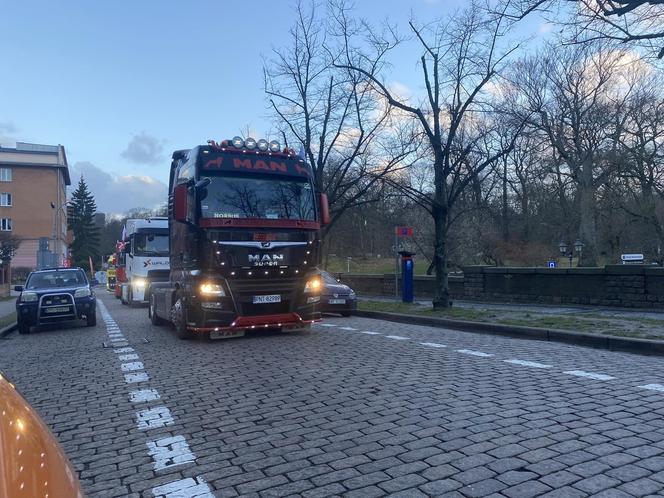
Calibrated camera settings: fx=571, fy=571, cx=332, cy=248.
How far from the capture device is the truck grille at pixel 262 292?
1038 cm

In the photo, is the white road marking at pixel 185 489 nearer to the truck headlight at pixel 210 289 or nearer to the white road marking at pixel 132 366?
the white road marking at pixel 132 366

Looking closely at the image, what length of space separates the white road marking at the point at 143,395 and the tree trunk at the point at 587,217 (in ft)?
109

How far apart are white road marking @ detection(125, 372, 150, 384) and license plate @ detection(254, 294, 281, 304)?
2887 millimetres

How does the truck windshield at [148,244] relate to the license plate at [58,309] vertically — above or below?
above

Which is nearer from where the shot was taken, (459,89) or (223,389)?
(223,389)

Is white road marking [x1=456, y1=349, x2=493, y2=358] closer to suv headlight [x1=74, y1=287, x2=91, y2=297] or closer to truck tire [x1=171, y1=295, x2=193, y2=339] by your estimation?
truck tire [x1=171, y1=295, x2=193, y2=339]

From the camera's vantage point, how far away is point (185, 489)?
380 centimetres

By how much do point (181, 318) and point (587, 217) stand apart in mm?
30688

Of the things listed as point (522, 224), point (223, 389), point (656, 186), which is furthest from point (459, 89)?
point (522, 224)

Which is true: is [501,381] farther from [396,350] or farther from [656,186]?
[656,186]

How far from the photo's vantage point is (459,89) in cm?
1670

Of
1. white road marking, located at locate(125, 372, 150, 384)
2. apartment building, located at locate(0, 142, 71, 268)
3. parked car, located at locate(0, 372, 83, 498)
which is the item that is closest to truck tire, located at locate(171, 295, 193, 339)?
white road marking, located at locate(125, 372, 150, 384)

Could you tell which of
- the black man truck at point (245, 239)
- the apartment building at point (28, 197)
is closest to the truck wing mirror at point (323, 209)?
the black man truck at point (245, 239)

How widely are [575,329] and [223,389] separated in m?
7.32
